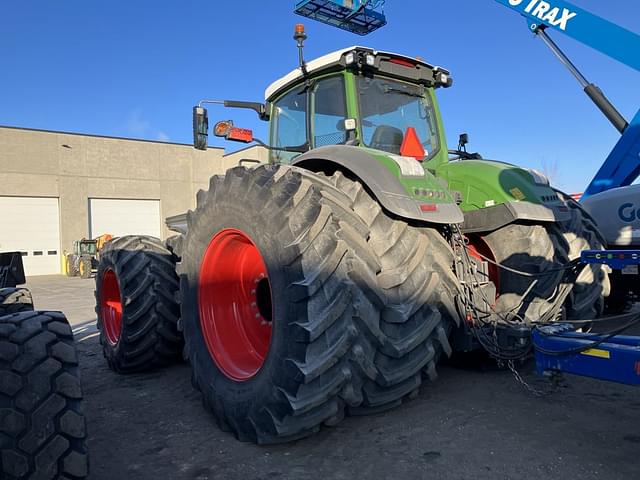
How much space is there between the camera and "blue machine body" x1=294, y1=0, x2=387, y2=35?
6109 mm

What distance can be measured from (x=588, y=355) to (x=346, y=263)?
1.15 m

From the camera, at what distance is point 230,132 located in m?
3.73

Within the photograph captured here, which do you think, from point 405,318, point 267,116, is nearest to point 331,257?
point 405,318

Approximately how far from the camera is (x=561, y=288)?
10.3 feet

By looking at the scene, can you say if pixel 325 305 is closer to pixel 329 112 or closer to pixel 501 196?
pixel 501 196

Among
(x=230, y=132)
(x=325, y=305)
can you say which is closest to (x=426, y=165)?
(x=230, y=132)

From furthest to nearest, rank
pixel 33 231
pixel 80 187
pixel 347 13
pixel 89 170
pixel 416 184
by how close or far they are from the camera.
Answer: pixel 89 170, pixel 80 187, pixel 33 231, pixel 347 13, pixel 416 184

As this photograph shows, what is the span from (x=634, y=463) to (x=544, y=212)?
5.08 feet

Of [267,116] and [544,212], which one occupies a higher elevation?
[267,116]

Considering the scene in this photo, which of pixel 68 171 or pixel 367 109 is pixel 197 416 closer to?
pixel 367 109

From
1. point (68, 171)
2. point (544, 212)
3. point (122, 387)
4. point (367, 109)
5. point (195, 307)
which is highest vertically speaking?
point (68, 171)

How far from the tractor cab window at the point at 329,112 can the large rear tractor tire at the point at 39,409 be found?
2.30 m

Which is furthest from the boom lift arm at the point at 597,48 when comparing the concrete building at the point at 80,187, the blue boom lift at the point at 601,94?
the concrete building at the point at 80,187

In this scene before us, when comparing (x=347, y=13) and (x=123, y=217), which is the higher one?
(x=347, y=13)
